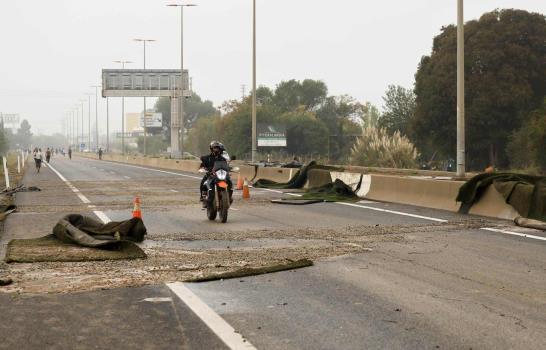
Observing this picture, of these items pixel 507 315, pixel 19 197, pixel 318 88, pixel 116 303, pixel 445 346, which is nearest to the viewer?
pixel 445 346

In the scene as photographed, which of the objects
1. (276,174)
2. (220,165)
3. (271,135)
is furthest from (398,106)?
(220,165)

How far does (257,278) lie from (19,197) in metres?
16.9

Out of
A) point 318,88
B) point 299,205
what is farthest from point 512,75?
point 318,88

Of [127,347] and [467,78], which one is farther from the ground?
[467,78]

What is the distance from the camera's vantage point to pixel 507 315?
674cm

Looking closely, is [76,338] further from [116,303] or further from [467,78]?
[467,78]

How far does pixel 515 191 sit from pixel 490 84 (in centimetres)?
3613

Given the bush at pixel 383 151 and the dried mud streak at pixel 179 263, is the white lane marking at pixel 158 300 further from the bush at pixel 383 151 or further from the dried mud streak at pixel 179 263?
the bush at pixel 383 151

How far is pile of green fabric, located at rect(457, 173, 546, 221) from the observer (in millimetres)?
15219

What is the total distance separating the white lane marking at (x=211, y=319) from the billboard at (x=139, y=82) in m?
79.7

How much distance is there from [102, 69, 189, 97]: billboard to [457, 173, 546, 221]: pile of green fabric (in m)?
71.1

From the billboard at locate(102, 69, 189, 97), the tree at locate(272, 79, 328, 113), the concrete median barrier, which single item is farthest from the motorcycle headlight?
the tree at locate(272, 79, 328, 113)

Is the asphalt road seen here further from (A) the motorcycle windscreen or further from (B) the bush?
(B) the bush

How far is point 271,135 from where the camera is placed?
87.8m
